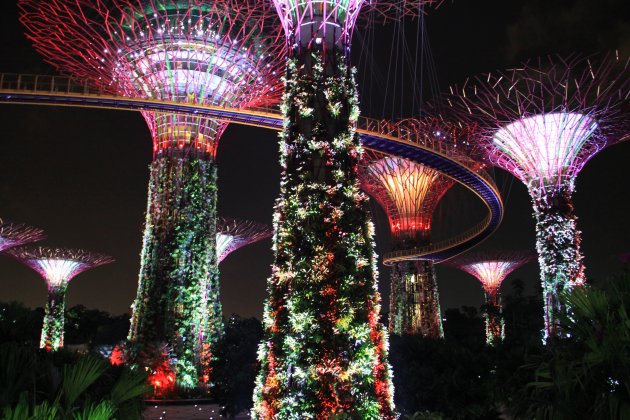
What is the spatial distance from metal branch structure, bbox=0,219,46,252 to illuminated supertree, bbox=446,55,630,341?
24538 mm

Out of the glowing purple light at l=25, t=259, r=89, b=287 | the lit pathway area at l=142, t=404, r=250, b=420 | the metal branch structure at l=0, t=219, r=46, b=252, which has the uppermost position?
the metal branch structure at l=0, t=219, r=46, b=252

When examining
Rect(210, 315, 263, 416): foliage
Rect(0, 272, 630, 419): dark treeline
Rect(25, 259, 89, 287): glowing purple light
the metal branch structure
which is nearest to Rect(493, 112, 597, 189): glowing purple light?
Rect(0, 272, 630, 419): dark treeline

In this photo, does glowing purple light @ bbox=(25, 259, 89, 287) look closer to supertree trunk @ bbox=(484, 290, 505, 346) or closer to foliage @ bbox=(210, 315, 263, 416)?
foliage @ bbox=(210, 315, 263, 416)

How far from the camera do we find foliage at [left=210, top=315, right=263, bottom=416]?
14258 millimetres

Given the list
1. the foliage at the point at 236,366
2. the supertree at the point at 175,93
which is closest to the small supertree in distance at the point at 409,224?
the supertree at the point at 175,93

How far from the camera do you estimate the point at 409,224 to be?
3253 cm

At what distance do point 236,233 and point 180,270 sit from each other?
15.1 m

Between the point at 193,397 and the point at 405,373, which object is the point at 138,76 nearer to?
the point at 193,397

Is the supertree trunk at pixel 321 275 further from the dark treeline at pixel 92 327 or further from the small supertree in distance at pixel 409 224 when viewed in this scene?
the dark treeline at pixel 92 327

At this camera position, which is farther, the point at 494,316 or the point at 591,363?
the point at 494,316

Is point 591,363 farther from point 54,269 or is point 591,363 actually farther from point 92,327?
point 92,327

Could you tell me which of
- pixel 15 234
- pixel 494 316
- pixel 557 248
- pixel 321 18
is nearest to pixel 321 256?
pixel 321 18

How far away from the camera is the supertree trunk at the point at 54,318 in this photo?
108 ft

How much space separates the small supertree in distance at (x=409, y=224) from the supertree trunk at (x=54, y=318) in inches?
785
